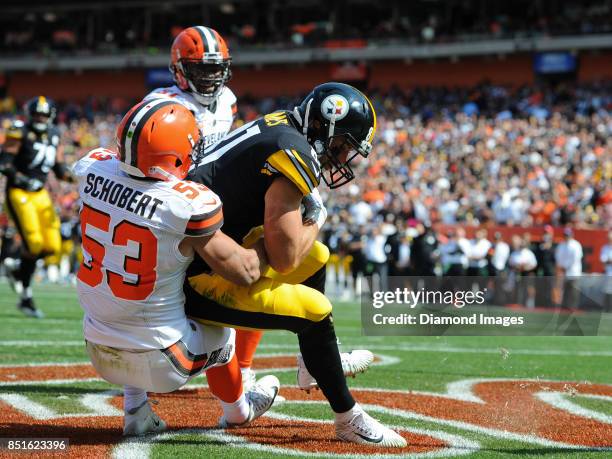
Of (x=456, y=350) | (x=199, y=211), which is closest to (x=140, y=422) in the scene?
(x=199, y=211)

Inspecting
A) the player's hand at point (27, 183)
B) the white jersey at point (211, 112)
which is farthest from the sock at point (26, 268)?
the white jersey at point (211, 112)

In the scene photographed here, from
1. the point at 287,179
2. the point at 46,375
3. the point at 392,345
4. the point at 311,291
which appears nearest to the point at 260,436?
the point at 311,291

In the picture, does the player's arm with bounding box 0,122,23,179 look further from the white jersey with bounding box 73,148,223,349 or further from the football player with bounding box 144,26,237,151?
the white jersey with bounding box 73,148,223,349

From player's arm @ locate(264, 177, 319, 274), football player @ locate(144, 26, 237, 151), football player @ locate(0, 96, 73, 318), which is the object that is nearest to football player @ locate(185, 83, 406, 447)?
player's arm @ locate(264, 177, 319, 274)

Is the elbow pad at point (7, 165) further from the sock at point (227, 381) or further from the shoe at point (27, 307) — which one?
the sock at point (227, 381)

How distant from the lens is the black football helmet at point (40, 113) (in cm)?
860

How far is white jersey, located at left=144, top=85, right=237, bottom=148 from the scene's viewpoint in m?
5.46

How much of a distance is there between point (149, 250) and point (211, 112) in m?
2.23

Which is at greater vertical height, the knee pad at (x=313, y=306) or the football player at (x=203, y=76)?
the football player at (x=203, y=76)

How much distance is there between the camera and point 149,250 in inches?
138

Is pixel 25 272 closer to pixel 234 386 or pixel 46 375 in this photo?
pixel 46 375

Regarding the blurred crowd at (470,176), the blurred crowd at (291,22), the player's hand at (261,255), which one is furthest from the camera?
the blurred crowd at (291,22)

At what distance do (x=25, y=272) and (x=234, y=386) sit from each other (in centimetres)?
526

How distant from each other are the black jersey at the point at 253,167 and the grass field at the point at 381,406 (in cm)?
83
